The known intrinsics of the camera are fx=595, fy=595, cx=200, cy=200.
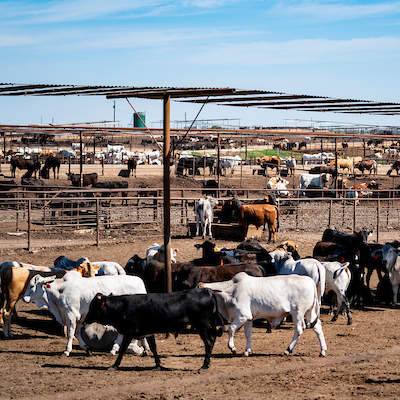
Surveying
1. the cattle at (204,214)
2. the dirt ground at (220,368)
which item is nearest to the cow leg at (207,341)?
the dirt ground at (220,368)

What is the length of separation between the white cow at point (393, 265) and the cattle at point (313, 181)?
63.7ft

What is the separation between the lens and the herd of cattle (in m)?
6.81

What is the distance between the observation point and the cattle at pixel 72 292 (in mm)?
7508

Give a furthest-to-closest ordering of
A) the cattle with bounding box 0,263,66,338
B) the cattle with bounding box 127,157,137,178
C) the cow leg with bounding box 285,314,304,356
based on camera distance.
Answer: the cattle with bounding box 127,157,137,178 < the cattle with bounding box 0,263,66,338 < the cow leg with bounding box 285,314,304,356

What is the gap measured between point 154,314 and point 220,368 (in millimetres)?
958

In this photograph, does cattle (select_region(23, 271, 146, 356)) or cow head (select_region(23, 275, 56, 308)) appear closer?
cattle (select_region(23, 271, 146, 356))

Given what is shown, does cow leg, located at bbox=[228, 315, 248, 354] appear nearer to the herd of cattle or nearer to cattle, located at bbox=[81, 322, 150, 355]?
the herd of cattle

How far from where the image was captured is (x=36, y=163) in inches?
1277

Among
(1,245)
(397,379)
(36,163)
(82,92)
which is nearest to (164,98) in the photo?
(82,92)

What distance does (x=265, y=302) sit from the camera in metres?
7.30

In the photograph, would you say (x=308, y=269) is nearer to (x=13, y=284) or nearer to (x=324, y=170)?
(x=13, y=284)

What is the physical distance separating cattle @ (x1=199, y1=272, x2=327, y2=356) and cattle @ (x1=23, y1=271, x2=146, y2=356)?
1.13 meters

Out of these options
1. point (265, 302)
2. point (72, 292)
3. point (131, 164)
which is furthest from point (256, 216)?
point (131, 164)

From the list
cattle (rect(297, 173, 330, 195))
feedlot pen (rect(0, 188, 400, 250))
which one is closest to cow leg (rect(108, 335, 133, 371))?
feedlot pen (rect(0, 188, 400, 250))
